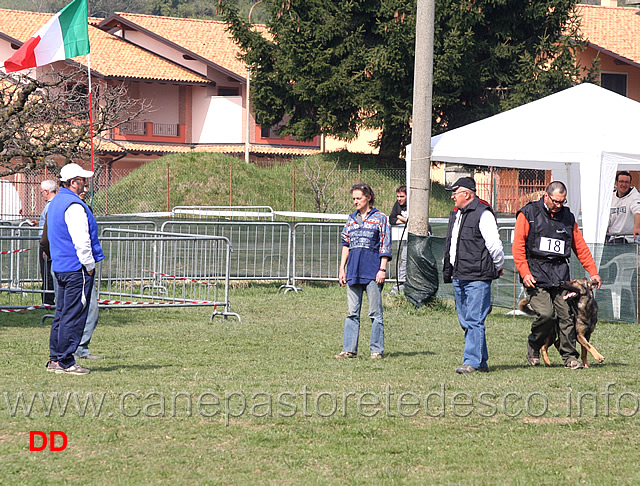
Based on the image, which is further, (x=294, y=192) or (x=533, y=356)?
(x=294, y=192)

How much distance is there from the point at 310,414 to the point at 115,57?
134 ft

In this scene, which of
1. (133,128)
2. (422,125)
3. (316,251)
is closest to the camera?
(422,125)

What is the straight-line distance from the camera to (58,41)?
14.9 meters

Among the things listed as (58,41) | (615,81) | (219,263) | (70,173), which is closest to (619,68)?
(615,81)

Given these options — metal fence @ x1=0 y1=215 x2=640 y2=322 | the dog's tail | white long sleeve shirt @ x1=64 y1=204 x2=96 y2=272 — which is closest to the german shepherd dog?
the dog's tail

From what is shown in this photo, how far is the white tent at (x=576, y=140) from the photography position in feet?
43.7

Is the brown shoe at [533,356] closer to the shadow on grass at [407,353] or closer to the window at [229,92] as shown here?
the shadow on grass at [407,353]

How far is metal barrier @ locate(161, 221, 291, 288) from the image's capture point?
17.1 meters

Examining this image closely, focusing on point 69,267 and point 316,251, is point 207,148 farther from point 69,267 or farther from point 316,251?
point 69,267

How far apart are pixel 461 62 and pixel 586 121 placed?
719 inches

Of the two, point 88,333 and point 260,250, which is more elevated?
point 260,250

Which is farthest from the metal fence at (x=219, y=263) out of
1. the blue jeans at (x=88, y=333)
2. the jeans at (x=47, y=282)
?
the blue jeans at (x=88, y=333)

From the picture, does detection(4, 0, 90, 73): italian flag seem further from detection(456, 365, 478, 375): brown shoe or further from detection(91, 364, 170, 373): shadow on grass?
detection(456, 365, 478, 375): brown shoe

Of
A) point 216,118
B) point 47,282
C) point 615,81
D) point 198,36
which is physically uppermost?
point 198,36
